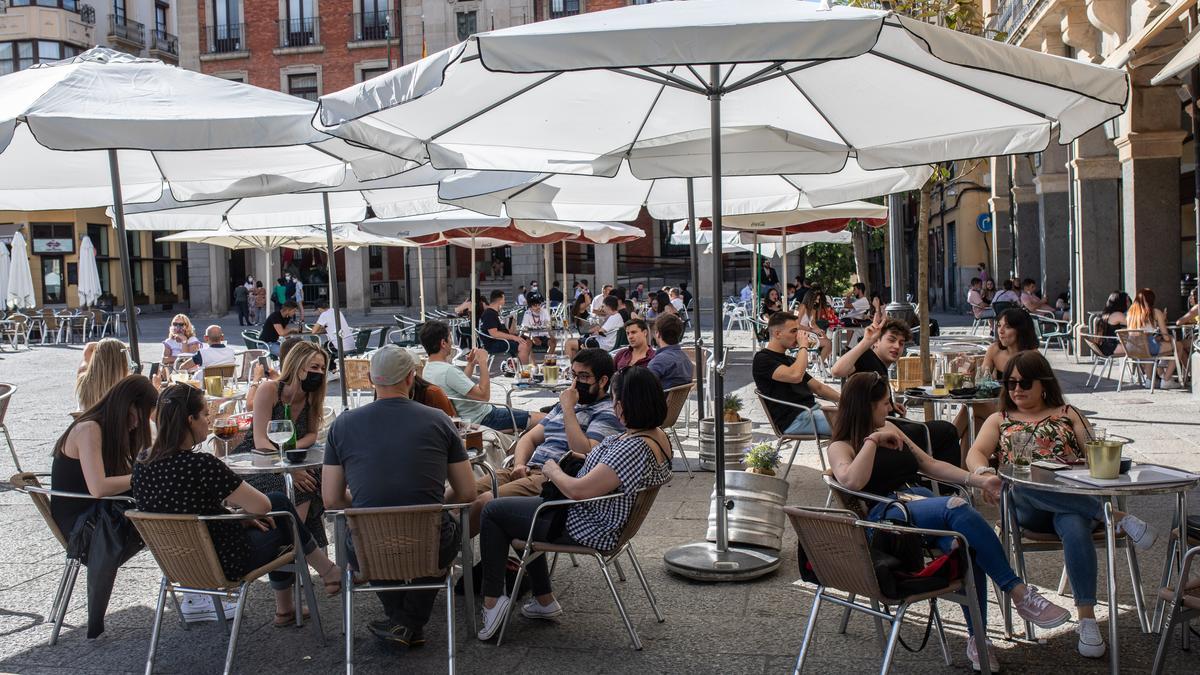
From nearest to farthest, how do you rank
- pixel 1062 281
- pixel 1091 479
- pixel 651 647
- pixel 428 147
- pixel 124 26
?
pixel 1091 479, pixel 651 647, pixel 428 147, pixel 1062 281, pixel 124 26

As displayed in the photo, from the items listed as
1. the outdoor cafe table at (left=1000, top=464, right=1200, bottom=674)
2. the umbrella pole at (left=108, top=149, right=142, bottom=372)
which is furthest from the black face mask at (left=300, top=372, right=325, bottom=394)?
the outdoor cafe table at (left=1000, top=464, right=1200, bottom=674)

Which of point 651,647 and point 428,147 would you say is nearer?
point 651,647

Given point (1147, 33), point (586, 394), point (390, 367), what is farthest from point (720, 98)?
point (1147, 33)

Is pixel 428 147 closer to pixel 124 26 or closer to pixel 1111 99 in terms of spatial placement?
pixel 1111 99

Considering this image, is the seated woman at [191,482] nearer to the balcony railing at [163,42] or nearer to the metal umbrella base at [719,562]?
the metal umbrella base at [719,562]

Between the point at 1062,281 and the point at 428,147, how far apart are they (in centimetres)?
1609

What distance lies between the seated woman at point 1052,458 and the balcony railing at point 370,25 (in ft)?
127

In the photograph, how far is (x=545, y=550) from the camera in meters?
4.71

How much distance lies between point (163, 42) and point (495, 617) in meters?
53.3

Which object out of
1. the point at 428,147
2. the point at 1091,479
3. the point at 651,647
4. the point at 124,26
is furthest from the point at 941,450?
the point at 124,26

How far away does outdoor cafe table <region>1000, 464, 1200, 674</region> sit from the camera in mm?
4109

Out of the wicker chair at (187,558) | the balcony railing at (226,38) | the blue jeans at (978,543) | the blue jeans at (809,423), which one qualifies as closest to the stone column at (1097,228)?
the blue jeans at (809,423)

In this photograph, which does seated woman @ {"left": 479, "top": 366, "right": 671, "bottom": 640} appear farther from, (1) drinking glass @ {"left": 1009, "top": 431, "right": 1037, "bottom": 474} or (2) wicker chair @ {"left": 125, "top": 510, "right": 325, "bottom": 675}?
(1) drinking glass @ {"left": 1009, "top": 431, "right": 1037, "bottom": 474}

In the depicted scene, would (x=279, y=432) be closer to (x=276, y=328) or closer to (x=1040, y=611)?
(x=1040, y=611)
